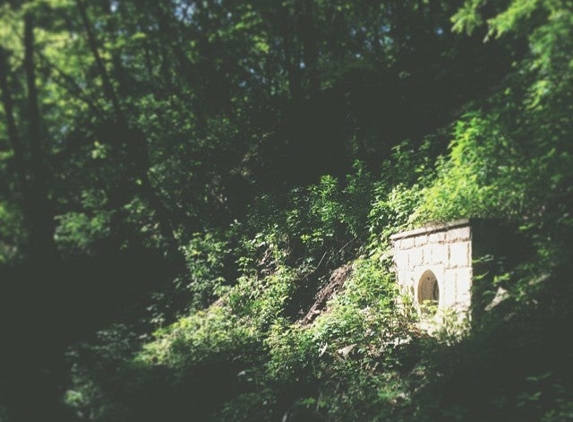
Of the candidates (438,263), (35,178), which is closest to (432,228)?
(438,263)

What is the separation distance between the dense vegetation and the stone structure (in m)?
0.17

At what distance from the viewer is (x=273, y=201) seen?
31.6 ft

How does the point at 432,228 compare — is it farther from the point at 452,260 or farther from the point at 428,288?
the point at 428,288

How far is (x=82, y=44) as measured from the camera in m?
10.2

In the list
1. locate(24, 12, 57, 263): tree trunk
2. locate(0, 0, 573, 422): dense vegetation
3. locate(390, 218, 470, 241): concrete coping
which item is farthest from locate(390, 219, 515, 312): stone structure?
locate(24, 12, 57, 263): tree trunk

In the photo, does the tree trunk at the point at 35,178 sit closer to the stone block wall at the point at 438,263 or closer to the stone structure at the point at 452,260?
the stone block wall at the point at 438,263

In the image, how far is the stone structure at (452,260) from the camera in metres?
4.76

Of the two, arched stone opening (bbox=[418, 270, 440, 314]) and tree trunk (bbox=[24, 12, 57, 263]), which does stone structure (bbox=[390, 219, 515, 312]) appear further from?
tree trunk (bbox=[24, 12, 57, 263])

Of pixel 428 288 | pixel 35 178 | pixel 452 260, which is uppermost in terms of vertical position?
pixel 35 178

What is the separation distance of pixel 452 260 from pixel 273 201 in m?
5.06

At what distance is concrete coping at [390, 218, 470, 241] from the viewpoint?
486cm

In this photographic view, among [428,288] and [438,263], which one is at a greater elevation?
[438,263]

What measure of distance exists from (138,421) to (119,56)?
867 cm

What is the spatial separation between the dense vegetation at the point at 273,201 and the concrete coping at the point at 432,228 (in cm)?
19
